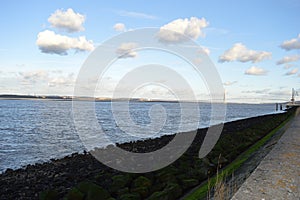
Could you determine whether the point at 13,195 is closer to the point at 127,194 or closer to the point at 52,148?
the point at 127,194

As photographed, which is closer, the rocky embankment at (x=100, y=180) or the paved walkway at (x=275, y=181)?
the paved walkway at (x=275, y=181)

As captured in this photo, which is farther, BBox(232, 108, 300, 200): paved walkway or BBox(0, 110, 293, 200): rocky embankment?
BBox(0, 110, 293, 200): rocky embankment

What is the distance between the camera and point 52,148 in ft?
63.1

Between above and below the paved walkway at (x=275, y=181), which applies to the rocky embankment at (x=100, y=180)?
below

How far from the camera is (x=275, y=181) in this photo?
5.83 m

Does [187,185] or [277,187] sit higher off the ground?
[277,187]

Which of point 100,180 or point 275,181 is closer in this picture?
point 275,181

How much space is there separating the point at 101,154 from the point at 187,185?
26.0ft

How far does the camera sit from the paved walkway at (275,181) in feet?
16.9

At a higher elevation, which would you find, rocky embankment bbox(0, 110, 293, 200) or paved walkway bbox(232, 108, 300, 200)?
paved walkway bbox(232, 108, 300, 200)

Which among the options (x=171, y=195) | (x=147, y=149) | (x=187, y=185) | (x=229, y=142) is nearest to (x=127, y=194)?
(x=171, y=195)

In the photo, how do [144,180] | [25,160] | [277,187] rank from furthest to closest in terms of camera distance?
[25,160] < [144,180] < [277,187]

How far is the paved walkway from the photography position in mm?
5156

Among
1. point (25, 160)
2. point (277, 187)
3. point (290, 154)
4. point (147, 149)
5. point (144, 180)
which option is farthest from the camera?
point (147, 149)
